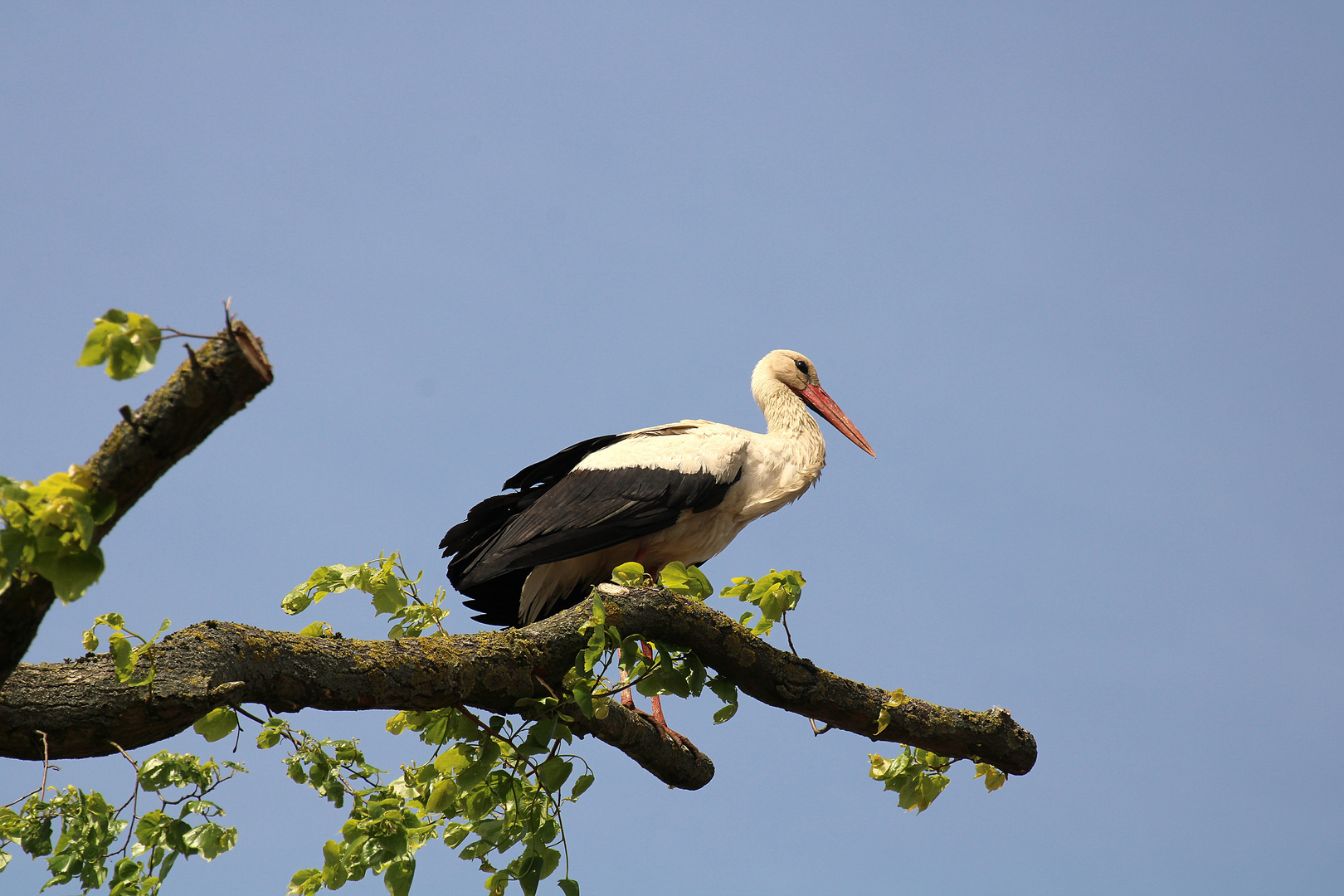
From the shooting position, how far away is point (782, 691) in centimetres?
444

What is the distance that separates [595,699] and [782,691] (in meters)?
0.79

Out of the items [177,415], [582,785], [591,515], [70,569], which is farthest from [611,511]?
[70,569]

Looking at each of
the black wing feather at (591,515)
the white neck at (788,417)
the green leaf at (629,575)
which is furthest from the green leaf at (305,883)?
the white neck at (788,417)

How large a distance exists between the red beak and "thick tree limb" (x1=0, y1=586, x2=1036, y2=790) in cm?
482

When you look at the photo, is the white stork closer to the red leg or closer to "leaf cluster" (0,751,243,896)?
the red leg

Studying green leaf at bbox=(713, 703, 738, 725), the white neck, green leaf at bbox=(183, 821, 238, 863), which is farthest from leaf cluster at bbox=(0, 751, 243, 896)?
the white neck

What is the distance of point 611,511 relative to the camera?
6922mm

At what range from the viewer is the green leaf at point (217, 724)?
3.38 m

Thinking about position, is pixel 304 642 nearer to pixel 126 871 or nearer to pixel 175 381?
pixel 126 871

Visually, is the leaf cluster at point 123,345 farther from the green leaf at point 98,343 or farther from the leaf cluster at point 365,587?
the leaf cluster at point 365,587

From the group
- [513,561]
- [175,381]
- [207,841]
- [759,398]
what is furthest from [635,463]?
[175,381]

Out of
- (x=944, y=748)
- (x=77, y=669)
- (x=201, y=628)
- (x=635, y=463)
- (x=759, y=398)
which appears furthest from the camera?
(x=759, y=398)

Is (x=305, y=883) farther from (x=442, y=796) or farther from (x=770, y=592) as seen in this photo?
(x=770, y=592)

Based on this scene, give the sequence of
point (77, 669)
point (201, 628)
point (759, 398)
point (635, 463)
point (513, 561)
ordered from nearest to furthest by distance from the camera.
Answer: point (77, 669) → point (201, 628) → point (513, 561) → point (635, 463) → point (759, 398)
